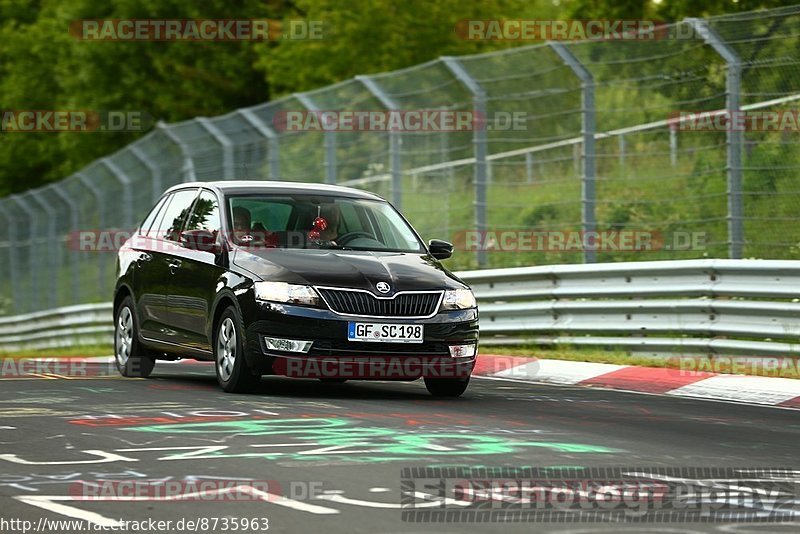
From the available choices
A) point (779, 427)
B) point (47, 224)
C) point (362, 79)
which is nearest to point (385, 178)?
point (362, 79)

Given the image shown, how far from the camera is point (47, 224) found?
115 ft

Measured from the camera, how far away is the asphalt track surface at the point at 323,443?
7.27m

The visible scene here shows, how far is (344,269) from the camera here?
484 inches

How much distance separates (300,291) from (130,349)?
11.5 ft

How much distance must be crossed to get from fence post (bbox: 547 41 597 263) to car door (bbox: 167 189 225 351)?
15.7 ft

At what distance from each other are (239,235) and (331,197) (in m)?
1.00

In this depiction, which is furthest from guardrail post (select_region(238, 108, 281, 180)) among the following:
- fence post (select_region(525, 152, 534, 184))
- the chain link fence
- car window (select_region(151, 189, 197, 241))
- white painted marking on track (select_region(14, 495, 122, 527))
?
white painted marking on track (select_region(14, 495, 122, 527))

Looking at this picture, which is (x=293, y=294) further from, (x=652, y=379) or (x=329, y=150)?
(x=329, y=150)

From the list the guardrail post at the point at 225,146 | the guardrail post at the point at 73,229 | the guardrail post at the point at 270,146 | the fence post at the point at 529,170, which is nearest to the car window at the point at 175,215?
the fence post at the point at 529,170

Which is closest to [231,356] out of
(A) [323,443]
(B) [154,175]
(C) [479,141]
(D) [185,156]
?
(A) [323,443]

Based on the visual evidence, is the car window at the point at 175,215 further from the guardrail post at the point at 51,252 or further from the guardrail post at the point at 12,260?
the guardrail post at the point at 12,260

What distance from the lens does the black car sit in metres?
12.1

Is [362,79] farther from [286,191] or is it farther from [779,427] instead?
[779,427]

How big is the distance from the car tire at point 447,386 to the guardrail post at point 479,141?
6.22 metres
